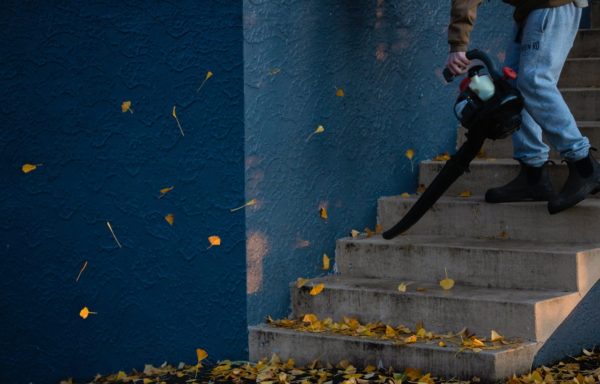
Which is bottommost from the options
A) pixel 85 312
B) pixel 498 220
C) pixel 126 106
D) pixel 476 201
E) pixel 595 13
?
pixel 85 312

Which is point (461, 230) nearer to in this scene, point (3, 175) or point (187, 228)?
point (187, 228)

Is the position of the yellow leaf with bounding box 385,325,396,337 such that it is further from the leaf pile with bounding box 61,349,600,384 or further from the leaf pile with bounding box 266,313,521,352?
the leaf pile with bounding box 61,349,600,384

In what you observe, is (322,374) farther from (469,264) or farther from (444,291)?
(469,264)

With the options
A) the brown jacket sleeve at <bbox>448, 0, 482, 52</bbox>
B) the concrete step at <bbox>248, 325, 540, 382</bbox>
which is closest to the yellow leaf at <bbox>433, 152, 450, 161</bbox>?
the brown jacket sleeve at <bbox>448, 0, 482, 52</bbox>

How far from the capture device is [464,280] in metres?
5.16

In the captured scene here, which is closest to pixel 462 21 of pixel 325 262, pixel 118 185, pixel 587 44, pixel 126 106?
pixel 325 262

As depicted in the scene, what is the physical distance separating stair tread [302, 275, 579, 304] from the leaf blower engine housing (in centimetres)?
77

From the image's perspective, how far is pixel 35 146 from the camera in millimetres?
5938

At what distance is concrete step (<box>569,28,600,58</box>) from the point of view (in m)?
7.29

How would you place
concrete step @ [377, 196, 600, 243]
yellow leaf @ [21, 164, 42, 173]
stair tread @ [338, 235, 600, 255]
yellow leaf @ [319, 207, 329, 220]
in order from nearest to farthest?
stair tread @ [338, 235, 600, 255], concrete step @ [377, 196, 600, 243], yellow leaf @ [319, 207, 329, 220], yellow leaf @ [21, 164, 42, 173]

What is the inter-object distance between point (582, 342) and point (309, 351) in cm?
135

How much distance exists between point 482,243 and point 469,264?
0.20 m

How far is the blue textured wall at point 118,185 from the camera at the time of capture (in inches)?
203

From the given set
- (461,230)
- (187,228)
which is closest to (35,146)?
(187,228)
